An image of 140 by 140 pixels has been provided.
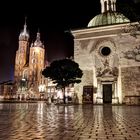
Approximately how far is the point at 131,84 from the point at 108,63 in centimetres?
426

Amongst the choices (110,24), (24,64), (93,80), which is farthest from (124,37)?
(24,64)

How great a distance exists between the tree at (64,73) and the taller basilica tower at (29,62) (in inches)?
2390

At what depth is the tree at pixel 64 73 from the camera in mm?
26688

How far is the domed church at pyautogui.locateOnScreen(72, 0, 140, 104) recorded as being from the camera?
2789cm

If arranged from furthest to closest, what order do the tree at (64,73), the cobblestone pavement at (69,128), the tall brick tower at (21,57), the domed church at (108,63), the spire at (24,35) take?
the spire at (24,35)
the tall brick tower at (21,57)
the domed church at (108,63)
the tree at (64,73)
the cobblestone pavement at (69,128)

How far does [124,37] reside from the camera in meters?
29.0

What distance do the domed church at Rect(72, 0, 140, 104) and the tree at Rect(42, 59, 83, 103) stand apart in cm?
285

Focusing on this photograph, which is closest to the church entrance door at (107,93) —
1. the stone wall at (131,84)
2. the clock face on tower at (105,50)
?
the stone wall at (131,84)

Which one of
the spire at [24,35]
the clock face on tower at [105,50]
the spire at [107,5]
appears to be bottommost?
the clock face on tower at [105,50]

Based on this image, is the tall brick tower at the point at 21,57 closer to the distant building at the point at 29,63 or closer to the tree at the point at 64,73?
the distant building at the point at 29,63

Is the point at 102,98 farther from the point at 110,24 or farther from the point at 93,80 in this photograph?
the point at 110,24

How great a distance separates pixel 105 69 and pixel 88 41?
5093 millimetres

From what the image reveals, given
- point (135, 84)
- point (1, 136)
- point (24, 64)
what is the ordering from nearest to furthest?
point (1, 136) → point (135, 84) → point (24, 64)

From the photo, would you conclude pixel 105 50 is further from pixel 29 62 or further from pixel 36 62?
pixel 29 62
